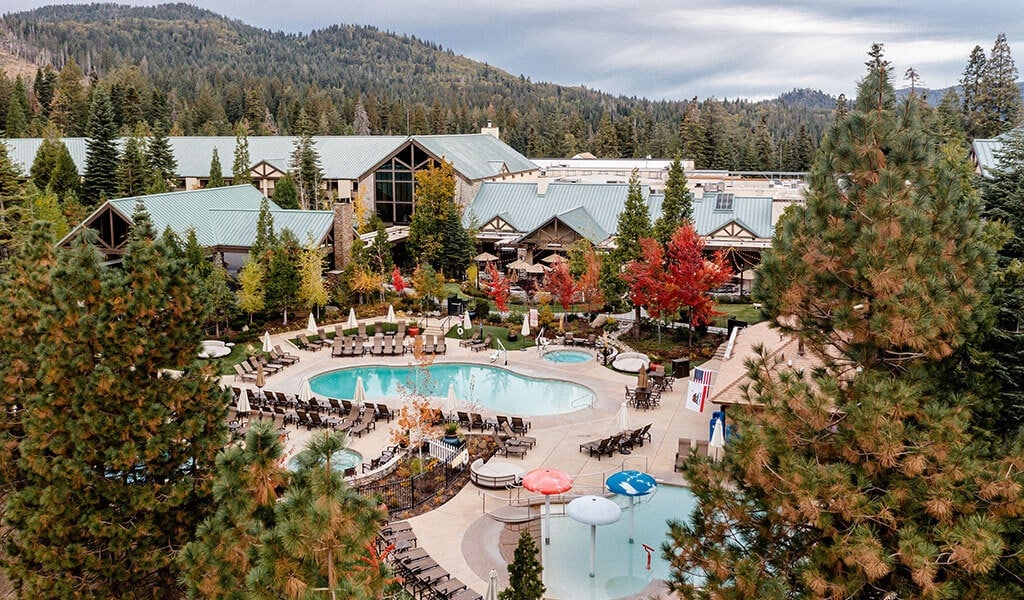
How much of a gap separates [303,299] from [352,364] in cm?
572

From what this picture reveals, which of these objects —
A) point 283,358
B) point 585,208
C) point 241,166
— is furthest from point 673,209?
point 241,166

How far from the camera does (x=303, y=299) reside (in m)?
33.1

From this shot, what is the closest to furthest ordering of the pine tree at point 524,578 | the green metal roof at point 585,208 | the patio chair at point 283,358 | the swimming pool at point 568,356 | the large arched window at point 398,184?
the pine tree at point 524,578 < the patio chair at point 283,358 < the swimming pool at point 568,356 < the green metal roof at point 585,208 < the large arched window at point 398,184

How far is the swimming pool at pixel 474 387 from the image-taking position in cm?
2559

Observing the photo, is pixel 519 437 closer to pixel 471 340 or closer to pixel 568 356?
pixel 568 356

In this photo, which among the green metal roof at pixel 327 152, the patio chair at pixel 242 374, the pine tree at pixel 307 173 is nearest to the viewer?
the patio chair at pixel 242 374

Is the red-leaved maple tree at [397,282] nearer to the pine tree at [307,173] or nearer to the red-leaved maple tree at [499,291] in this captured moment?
the red-leaved maple tree at [499,291]

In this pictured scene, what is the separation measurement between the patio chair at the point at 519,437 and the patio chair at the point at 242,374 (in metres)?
9.71

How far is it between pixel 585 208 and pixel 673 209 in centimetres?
1372

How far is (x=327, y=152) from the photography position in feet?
193

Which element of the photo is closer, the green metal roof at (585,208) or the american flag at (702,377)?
the american flag at (702,377)

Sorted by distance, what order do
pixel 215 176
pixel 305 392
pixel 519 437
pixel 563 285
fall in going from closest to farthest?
pixel 519 437, pixel 305 392, pixel 563 285, pixel 215 176

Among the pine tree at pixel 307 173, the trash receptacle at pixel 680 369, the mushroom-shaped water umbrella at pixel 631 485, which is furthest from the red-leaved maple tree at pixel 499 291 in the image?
the pine tree at pixel 307 173

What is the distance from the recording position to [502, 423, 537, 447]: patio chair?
20.9 metres
